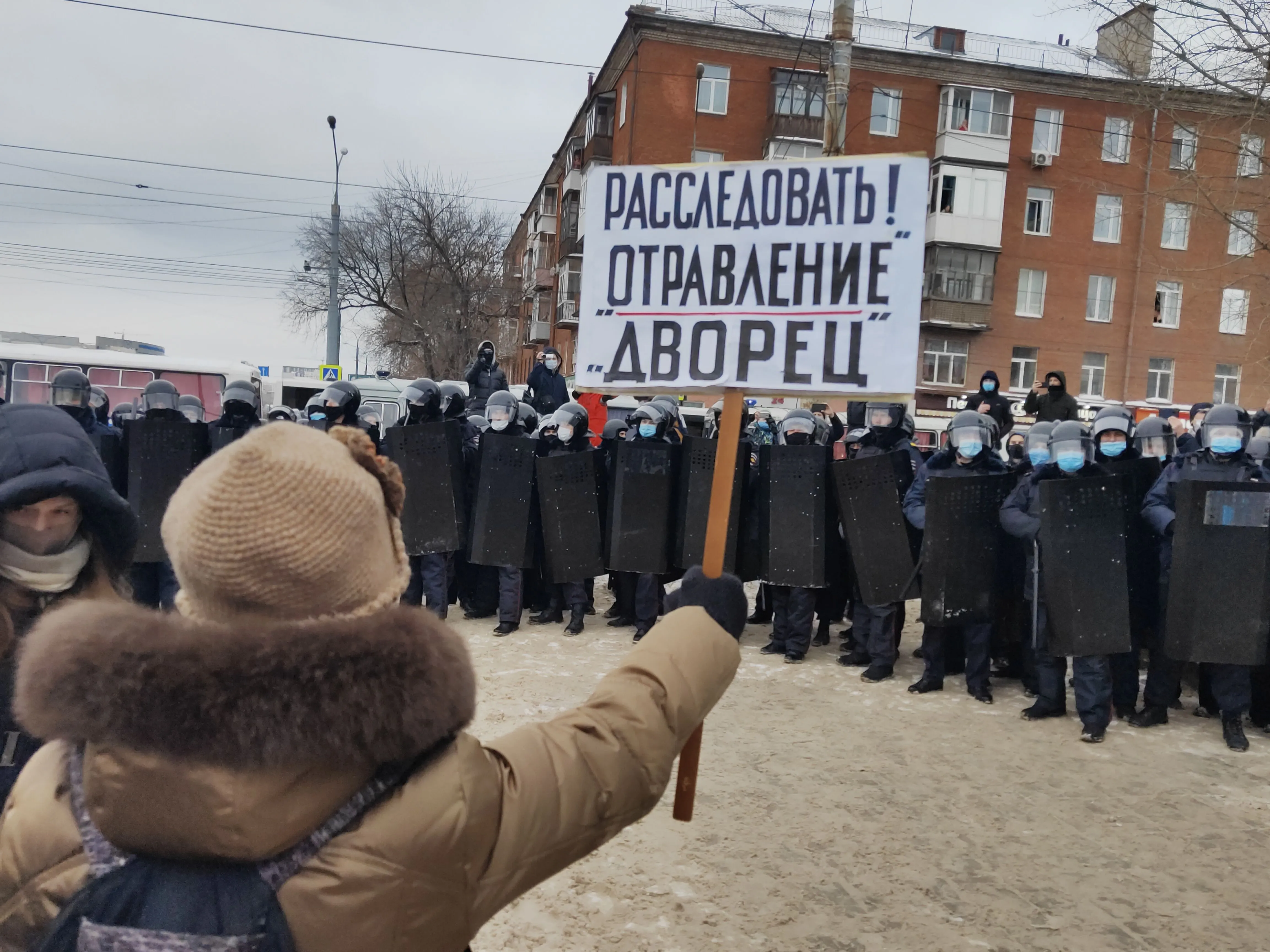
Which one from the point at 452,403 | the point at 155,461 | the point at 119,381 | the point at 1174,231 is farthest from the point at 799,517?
the point at 1174,231

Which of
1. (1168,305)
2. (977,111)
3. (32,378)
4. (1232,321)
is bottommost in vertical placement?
(32,378)

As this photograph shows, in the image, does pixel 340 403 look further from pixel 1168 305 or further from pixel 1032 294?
pixel 1168 305

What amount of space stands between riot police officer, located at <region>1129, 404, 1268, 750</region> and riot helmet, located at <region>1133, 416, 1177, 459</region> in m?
0.81

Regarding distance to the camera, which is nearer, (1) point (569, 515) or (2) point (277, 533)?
(2) point (277, 533)

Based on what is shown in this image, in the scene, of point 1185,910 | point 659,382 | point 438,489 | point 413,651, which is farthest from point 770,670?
point 413,651

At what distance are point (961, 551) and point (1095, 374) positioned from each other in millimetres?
33623

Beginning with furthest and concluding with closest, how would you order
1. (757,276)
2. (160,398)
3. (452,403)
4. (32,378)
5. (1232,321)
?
(1232,321) < (32,378) < (452,403) < (160,398) < (757,276)

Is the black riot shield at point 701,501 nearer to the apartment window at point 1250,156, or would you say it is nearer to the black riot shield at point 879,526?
the black riot shield at point 879,526

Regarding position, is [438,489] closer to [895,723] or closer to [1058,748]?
[895,723]

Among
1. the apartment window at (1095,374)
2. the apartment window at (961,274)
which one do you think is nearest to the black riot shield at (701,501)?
the apartment window at (961,274)

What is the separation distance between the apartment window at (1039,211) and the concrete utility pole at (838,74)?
28.1 metres

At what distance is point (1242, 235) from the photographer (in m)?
25.9

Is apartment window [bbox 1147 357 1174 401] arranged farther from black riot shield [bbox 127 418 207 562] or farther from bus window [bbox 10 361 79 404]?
black riot shield [bbox 127 418 207 562]

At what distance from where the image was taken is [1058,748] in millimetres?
5668
